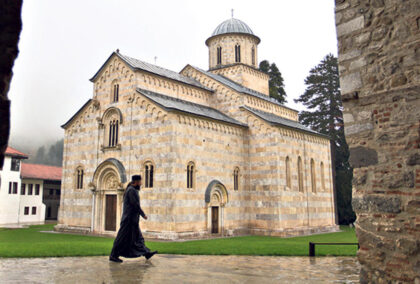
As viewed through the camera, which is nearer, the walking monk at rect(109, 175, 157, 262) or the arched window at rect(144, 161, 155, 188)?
the walking monk at rect(109, 175, 157, 262)

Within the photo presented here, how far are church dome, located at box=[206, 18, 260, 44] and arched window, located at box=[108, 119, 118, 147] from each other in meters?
13.1

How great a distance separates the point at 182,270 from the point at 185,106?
51.9 feet

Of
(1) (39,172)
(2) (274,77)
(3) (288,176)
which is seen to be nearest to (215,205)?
(3) (288,176)

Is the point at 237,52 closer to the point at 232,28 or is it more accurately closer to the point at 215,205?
the point at 232,28

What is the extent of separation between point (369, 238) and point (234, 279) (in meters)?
3.24

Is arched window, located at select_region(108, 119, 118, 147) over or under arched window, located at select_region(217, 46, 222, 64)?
under

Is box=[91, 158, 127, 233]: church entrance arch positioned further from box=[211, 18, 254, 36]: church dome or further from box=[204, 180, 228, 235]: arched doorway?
box=[211, 18, 254, 36]: church dome

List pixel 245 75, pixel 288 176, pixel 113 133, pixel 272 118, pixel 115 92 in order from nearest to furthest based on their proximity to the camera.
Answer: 1. pixel 113 133
2. pixel 115 92
3. pixel 288 176
4. pixel 272 118
5. pixel 245 75

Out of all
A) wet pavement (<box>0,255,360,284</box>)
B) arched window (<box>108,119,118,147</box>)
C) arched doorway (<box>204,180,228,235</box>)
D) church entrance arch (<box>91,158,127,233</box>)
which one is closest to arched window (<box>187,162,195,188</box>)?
arched doorway (<box>204,180,228,235</box>)

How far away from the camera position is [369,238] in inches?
217

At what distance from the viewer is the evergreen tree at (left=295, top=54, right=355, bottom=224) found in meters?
37.3

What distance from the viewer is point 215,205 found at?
71.5 ft

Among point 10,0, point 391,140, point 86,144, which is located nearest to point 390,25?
point 391,140

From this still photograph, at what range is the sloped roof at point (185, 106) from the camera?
70.4ft
